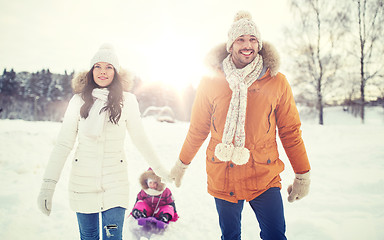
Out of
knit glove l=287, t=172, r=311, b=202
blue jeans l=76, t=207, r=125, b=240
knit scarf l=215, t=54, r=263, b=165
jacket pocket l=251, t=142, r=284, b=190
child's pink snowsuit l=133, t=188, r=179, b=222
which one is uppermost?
knit scarf l=215, t=54, r=263, b=165

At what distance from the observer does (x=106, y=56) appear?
2.14m

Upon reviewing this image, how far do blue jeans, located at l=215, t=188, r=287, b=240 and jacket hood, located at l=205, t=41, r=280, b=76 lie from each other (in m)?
1.07

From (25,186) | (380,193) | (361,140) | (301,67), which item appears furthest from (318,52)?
(25,186)

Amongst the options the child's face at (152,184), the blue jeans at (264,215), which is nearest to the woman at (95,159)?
the blue jeans at (264,215)

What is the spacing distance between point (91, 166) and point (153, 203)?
2.00 metres

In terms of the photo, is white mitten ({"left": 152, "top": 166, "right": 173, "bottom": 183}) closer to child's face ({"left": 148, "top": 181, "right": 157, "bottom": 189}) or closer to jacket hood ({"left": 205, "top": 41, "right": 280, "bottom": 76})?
child's face ({"left": 148, "top": 181, "right": 157, "bottom": 189})

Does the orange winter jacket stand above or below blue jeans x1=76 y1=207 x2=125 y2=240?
above

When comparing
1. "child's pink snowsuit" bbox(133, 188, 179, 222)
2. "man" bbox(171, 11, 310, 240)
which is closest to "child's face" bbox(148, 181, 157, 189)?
"child's pink snowsuit" bbox(133, 188, 179, 222)

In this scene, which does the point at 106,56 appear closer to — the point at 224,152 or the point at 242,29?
the point at 242,29

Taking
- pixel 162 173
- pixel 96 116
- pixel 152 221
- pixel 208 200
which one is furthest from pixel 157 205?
pixel 96 116

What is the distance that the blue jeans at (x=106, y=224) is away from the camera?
73.5 inches

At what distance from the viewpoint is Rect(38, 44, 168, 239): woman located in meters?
1.88

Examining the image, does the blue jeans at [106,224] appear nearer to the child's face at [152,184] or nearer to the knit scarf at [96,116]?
the knit scarf at [96,116]

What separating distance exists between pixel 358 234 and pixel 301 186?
1572 millimetres
